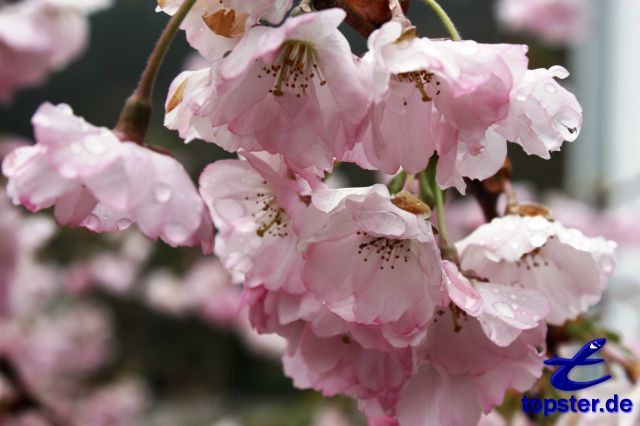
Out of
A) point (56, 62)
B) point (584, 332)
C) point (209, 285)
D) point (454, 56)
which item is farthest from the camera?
point (209, 285)

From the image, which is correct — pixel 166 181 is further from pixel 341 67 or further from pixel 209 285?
pixel 209 285

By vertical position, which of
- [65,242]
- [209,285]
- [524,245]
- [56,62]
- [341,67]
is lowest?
[209,285]

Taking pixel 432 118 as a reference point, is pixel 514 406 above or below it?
below

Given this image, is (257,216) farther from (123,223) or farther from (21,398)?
(21,398)

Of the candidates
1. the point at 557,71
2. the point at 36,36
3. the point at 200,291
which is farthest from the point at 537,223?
the point at 200,291

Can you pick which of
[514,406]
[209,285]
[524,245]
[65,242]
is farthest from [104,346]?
[524,245]

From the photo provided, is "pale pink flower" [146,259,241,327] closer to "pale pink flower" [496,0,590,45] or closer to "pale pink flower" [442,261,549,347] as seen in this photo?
"pale pink flower" [496,0,590,45]

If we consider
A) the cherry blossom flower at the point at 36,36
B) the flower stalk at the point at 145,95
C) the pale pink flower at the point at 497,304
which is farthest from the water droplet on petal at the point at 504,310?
the cherry blossom flower at the point at 36,36

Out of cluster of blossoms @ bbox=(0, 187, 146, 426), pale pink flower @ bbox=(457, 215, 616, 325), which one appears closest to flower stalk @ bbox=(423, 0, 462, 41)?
pale pink flower @ bbox=(457, 215, 616, 325)
